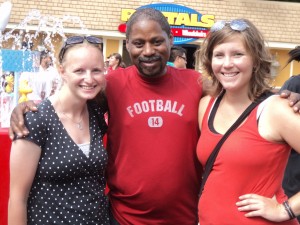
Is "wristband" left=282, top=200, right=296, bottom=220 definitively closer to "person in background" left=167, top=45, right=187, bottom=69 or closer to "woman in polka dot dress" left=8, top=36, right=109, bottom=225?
"woman in polka dot dress" left=8, top=36, right=109, bottom=225

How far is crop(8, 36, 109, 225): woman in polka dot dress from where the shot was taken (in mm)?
2311

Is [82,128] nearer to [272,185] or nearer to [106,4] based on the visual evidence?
[272,185]

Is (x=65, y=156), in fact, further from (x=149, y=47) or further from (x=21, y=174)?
(x=149, y=47)

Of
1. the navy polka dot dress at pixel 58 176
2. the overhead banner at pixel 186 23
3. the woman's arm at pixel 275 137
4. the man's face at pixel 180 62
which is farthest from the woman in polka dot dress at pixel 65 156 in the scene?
the overhead banner at pixel 186 23

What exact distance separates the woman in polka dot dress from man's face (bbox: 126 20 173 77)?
281 millimetres

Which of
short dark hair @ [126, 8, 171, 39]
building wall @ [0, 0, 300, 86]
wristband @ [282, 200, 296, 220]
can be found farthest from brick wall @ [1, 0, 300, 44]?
wristband @ [282, 200, 296, 220]

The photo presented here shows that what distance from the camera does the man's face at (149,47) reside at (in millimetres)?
2680

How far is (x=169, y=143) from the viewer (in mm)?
2695

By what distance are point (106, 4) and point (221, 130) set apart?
16315 millimetres

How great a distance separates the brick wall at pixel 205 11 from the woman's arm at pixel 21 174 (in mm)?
15616

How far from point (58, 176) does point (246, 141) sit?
0.98 meters

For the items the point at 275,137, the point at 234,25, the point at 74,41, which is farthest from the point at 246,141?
the point at 74,41

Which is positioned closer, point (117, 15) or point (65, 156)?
point (65, 156)

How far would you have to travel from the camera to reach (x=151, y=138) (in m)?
2.69
